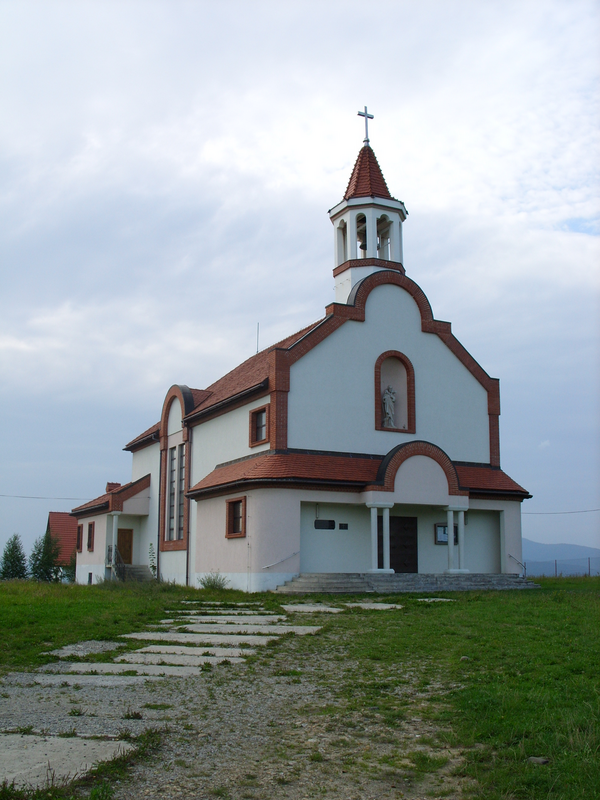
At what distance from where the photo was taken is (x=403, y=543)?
2603 cm

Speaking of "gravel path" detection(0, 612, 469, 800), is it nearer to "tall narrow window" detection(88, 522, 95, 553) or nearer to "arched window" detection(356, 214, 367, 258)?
"arched window" detection(356, 214, 367, 258)

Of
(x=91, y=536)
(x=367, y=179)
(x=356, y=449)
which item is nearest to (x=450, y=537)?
(x=356, y=449)

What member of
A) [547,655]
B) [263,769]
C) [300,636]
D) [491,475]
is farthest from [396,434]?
[263,769]

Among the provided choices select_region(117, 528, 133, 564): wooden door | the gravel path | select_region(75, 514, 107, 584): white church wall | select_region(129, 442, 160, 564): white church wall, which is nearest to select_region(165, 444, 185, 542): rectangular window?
select_region(129, 442, 160, 564): white church wall

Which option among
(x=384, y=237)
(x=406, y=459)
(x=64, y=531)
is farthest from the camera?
(x=64, y=531)

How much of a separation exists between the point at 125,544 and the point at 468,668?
2966 cm

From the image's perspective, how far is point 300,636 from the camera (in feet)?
40.0

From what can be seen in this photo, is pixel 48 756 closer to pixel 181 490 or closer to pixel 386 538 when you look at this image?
pixel 386 538

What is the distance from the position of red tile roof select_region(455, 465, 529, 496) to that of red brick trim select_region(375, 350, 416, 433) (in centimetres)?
242

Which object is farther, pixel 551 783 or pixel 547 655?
pixel 547 655

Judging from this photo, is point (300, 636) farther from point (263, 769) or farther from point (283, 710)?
point (263, 769)

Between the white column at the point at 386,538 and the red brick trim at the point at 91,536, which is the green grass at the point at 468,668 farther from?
the red brick trim at the point at 91,536

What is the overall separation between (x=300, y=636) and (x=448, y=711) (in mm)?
5469

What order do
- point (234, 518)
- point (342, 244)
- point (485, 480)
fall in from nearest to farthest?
1. point (234, 518)
2. point (485, 480)
3. point (342, 244)
